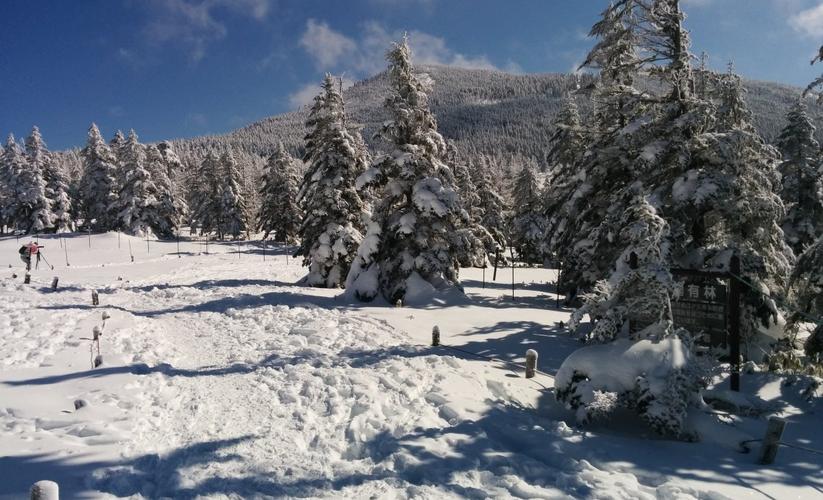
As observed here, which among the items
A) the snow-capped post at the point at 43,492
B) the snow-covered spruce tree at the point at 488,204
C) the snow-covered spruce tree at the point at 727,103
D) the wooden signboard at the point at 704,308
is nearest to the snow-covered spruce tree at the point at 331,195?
the snow-covered spruce tree at the point at 727,103

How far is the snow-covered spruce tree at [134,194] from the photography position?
51.8 metres

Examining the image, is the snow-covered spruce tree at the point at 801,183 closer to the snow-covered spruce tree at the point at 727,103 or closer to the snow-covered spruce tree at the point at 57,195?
the snow-covered spruce tree at the point at 727,103

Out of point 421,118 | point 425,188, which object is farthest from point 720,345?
point 421,118

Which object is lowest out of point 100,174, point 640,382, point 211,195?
point 640,382

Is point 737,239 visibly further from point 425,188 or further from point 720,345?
point 425,188

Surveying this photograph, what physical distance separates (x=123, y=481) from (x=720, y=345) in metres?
11.1

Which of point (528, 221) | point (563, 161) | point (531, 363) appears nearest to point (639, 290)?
point (531, 363)

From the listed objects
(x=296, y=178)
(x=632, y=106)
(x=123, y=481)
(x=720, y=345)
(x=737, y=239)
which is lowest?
Result: (x=123, y=481)

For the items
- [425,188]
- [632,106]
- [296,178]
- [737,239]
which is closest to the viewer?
[737,239]

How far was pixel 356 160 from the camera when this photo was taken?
25922mm

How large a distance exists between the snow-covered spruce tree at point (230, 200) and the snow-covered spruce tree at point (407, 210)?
48.0 metres

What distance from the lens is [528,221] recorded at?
169 feet

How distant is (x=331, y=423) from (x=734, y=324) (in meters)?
8.60

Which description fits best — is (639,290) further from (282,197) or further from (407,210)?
(282,197)
